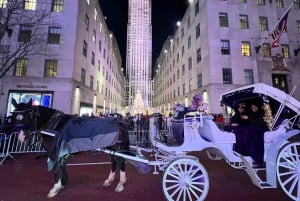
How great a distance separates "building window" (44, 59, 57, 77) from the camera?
658 inches

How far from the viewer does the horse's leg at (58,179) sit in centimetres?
417

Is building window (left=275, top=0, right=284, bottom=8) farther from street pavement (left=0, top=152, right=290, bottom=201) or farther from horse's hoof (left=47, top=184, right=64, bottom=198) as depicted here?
horse's hoof (left=47, top=184, right=64, bottom=198)

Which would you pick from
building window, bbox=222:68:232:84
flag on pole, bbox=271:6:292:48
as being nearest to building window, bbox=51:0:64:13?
building window, bbox=222:68:232:84

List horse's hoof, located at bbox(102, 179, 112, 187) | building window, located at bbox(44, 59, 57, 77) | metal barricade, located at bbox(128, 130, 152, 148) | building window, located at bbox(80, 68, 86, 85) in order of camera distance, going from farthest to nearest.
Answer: building window, located at bbox(80, 68, 86, 85) → building window, located at bbox(44, 59, 57, 77) → metal barricade, located at bbox(128, 130, 152, 148) → horse's hoof, located at bbox(102, 179, 112, 187)

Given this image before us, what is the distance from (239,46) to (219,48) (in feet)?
8.30

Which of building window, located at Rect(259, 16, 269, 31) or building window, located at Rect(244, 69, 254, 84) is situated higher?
building window, located at Rect(259, 16, 269, 31)

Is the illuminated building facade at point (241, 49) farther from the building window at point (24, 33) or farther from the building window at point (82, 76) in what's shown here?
the building window at point (24, 33)

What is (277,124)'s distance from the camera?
15.8 feet

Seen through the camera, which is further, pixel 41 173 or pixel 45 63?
pixel 45 63

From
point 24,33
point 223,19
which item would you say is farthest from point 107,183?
point 223,19

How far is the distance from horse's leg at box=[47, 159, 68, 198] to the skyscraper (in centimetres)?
8882

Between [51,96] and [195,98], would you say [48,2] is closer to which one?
[51,96]

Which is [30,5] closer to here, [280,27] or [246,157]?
[246,157]

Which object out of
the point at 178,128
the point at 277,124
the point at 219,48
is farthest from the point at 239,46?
the point at 178,128
